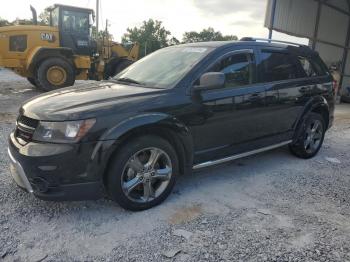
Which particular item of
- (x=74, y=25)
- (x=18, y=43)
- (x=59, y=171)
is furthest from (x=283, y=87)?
(x=18, y=43)

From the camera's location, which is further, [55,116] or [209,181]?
[209,181]

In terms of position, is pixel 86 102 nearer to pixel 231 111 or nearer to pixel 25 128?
pixel 25 128

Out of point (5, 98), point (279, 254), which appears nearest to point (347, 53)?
point (5, 98)

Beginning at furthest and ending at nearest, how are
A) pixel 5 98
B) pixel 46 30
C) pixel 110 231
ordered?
1. pixel 46 30
2. pixel 5 98
3. pixel 110 231

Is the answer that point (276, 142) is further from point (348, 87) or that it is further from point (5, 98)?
point (348, 87)

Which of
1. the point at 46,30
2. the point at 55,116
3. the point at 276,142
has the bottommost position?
the point at 276,142

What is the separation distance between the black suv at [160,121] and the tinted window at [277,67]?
0.01m

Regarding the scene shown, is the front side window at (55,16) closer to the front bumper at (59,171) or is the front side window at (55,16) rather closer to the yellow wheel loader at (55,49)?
the yellow wheel loader at (55,49)

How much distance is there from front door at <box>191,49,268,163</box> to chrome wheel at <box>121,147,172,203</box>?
47 centimetres

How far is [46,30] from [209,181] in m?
9.24

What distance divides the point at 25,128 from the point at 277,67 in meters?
3.28

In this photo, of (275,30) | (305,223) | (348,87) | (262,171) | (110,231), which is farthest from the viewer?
(348,87)

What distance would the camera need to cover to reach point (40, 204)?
135 inches

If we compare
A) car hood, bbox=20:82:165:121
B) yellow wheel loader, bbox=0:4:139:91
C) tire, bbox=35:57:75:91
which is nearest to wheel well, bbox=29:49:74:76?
yellow wheel loader, bbox=0:4:139:91
